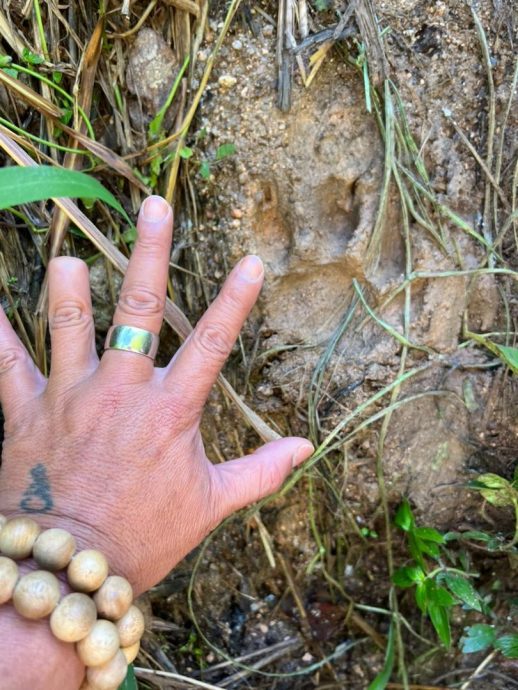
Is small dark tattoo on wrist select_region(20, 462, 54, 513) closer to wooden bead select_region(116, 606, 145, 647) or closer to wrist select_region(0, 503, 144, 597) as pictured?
wrist select_region(0, 503, 144, 597)

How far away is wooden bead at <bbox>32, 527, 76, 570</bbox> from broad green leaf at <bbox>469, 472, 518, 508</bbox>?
962 mm

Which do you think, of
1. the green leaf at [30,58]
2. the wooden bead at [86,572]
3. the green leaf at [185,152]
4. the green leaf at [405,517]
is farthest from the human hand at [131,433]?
the green leaf at [30,58]

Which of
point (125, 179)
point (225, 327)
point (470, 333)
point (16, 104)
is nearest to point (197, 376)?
point (225, 327)

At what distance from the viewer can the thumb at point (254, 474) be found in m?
1.23

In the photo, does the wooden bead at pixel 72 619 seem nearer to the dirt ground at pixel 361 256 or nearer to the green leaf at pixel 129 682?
the green leaf at pixel 129 682

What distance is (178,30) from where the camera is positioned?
1.47 m

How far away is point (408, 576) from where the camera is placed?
1480 mm

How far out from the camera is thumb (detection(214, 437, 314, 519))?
1.23 meters

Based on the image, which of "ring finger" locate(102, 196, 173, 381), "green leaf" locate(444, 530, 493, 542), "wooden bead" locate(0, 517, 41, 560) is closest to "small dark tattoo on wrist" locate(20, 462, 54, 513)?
"wooden bead" locate(0, 517, 41, 560)

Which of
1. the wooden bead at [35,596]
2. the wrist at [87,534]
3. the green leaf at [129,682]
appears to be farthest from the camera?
the green leaf at [129,682]

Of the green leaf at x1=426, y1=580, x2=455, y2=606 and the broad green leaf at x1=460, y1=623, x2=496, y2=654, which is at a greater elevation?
the green leaf at x1=426, y1=580, x2=455, y2=606

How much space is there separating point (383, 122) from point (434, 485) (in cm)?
Answer: 88

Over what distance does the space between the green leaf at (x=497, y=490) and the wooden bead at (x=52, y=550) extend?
3.16 feet

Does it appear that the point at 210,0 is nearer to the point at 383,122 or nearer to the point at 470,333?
the point at 383,122
